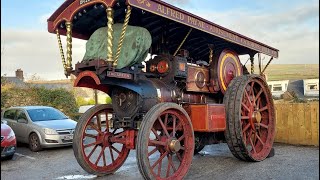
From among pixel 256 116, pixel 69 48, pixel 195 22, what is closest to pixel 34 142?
pixel 69 48

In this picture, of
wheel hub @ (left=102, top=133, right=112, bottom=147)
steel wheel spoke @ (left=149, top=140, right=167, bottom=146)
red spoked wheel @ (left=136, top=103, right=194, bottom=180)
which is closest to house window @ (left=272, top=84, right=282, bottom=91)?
red spoked wheel @ (left=136, top=103, right=194, bottom=180)

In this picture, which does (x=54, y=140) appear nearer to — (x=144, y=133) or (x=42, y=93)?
(x=144, y=133)

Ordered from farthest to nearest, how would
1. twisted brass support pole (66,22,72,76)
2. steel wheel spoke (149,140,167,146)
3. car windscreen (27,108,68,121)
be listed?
car windscreen (27,108,68,121) < twisted brass support pole (66,22,72,76) < steel wheel spoke (149,140,167,146)

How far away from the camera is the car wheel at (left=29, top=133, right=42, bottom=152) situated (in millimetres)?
9820

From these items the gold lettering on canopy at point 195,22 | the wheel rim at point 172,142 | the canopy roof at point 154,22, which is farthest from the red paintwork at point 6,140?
the gold lettering on canopy at point 195,22

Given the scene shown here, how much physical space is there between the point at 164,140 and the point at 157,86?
3.21 ft

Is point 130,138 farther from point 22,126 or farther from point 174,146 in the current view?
point 22,126

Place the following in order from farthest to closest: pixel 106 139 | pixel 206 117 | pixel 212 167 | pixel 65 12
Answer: pixel 212 167, pixel 106 139, pixel 206 117, pixel 65 12

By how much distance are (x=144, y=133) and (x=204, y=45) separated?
381cm

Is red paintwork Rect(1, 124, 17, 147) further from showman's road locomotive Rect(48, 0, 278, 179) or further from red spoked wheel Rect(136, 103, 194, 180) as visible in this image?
red spoked wheel Rect(136, 103, 194, 180)

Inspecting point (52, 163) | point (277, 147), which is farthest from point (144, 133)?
point (277, 147)

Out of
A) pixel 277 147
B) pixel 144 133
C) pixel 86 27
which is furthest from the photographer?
pixel 277 147

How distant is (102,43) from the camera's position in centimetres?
559

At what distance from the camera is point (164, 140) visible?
5242 mm
